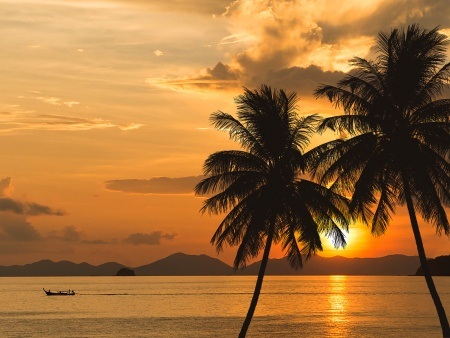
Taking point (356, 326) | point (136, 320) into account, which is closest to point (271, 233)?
point (356, 326)

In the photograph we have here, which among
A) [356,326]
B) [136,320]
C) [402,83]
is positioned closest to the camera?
[402,83]

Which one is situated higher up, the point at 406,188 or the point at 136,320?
the point at 406,188

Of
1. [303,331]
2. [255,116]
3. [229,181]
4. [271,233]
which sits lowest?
[303,331]

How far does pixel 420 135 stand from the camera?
3975 cm

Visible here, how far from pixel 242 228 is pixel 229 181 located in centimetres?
270

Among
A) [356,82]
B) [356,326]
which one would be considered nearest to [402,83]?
[356,82]

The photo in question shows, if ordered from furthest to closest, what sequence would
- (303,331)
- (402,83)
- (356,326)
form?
(356,326) → (303,331) → (402,83)

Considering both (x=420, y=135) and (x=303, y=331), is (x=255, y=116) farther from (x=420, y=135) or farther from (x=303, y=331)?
(x=303, y=331)

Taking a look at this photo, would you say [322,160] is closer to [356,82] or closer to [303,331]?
[356,82]

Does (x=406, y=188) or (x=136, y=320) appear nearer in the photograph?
(x=406, y=188)

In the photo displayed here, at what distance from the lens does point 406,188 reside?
131ft

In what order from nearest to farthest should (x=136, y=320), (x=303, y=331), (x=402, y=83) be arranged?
(x=402, y=83) < (x=303, y=331) < (x=136, y=320)

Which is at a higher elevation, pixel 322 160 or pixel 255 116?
pixel 255 116

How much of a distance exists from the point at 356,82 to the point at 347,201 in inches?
260
